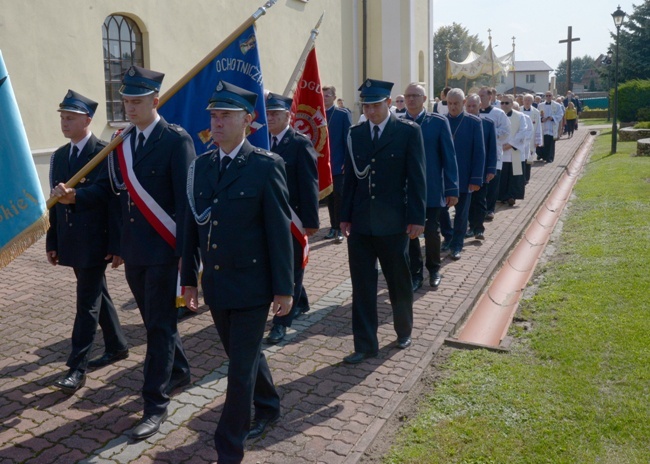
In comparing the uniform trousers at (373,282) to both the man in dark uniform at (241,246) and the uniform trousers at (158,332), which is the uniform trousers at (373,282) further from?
the man in dark uniform at (241,246)

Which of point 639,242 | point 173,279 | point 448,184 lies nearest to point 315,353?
point 173,279

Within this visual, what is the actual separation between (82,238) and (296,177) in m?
1.91

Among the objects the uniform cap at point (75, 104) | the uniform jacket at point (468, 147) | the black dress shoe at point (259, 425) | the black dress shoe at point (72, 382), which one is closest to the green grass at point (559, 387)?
the black dress shoe at point (259, 425)

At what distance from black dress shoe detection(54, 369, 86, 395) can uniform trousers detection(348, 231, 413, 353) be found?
2070mm

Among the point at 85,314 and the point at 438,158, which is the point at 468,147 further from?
the point at 85,314

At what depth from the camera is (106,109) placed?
13.3m

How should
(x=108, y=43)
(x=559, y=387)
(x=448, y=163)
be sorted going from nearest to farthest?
(x=559, y=387) < (x=448, y=163) < (x=108, y=43)

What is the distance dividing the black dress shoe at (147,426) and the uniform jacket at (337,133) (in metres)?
6.38

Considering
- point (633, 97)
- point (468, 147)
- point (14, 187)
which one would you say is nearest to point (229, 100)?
point (14, 187)

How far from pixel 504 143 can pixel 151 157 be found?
976 cm

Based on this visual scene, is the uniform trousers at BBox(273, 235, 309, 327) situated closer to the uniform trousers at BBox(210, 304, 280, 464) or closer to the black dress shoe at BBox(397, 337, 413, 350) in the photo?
the black dress shoe at BBox(397, 337, 413, 350)

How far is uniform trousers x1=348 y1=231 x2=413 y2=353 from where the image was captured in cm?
569

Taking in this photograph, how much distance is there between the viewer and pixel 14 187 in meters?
3.97

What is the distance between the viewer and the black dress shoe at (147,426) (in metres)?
4.30
